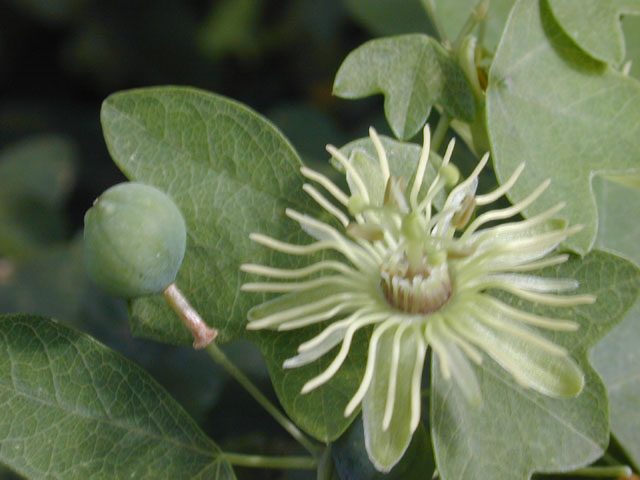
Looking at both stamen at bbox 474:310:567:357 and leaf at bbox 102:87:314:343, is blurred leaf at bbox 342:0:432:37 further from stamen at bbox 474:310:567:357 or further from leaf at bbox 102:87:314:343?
stamen at bbox 474:310:567:357

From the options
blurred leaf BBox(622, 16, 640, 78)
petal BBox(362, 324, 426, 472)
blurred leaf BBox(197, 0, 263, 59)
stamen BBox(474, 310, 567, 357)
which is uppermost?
blurred leaf BBox(622, 16, 640, 78)

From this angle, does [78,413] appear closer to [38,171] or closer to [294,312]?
[294,312]

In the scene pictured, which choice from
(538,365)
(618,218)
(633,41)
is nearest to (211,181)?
(538,365)

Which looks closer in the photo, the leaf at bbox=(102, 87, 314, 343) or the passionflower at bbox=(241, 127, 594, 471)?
the passionflower at bbox=(241, 127, 594, 471)

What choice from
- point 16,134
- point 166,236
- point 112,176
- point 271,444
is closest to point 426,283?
point 166,236

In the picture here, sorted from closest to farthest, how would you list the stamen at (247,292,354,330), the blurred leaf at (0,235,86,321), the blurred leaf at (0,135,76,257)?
1. the stamen at (247,292,354,330)
2. the blurred leaf at (0,235,86,321)
3. the blurred leaf at (0,135,76,257)

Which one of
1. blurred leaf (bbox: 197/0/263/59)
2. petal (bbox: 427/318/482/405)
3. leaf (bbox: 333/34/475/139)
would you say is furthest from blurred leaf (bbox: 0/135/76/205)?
petal (bbox: 427/318/482/405)

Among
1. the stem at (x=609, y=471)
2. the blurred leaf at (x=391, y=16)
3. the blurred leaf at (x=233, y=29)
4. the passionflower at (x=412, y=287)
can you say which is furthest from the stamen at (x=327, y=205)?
the blurred leaf at (x=233, y=29)
